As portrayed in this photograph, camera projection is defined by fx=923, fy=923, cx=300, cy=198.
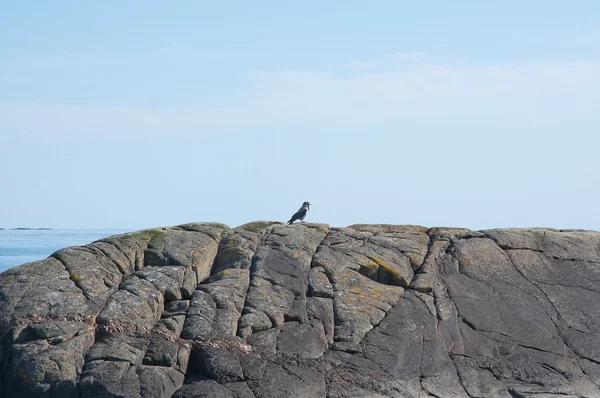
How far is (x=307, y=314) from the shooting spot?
2377 centimetres

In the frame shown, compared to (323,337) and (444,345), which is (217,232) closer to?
(323,337)

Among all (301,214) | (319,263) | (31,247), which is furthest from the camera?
(31,247)

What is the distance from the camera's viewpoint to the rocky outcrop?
21.4 metres

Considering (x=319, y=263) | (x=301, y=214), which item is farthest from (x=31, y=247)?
(x=319, y=263)

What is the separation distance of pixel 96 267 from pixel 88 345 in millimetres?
3137

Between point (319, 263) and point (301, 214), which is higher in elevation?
point (301, 214)

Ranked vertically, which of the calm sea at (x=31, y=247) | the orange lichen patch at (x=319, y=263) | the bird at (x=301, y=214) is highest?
the bird at (x=301, y=214)

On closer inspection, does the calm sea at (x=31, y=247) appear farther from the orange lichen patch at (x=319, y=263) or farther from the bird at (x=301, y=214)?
the orange lichen patch at (x=319, y=263)

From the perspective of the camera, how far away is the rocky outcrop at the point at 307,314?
21375 mm

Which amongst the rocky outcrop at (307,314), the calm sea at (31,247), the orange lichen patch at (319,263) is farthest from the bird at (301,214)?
the calm sea at (31,247)

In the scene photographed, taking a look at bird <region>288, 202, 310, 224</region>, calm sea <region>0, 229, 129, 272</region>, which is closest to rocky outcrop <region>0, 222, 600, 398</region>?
bird <region>288, 202, 310, 224</region>

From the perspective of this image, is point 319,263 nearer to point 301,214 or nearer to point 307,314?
point 307,314

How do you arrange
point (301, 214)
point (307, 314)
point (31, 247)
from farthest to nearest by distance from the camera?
point (31, 247) < point (301, 214) < point (307, 314)

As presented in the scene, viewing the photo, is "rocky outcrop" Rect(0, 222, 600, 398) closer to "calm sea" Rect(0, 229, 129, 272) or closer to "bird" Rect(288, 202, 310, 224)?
"bird" Rect(288, 202, 310, 224)
